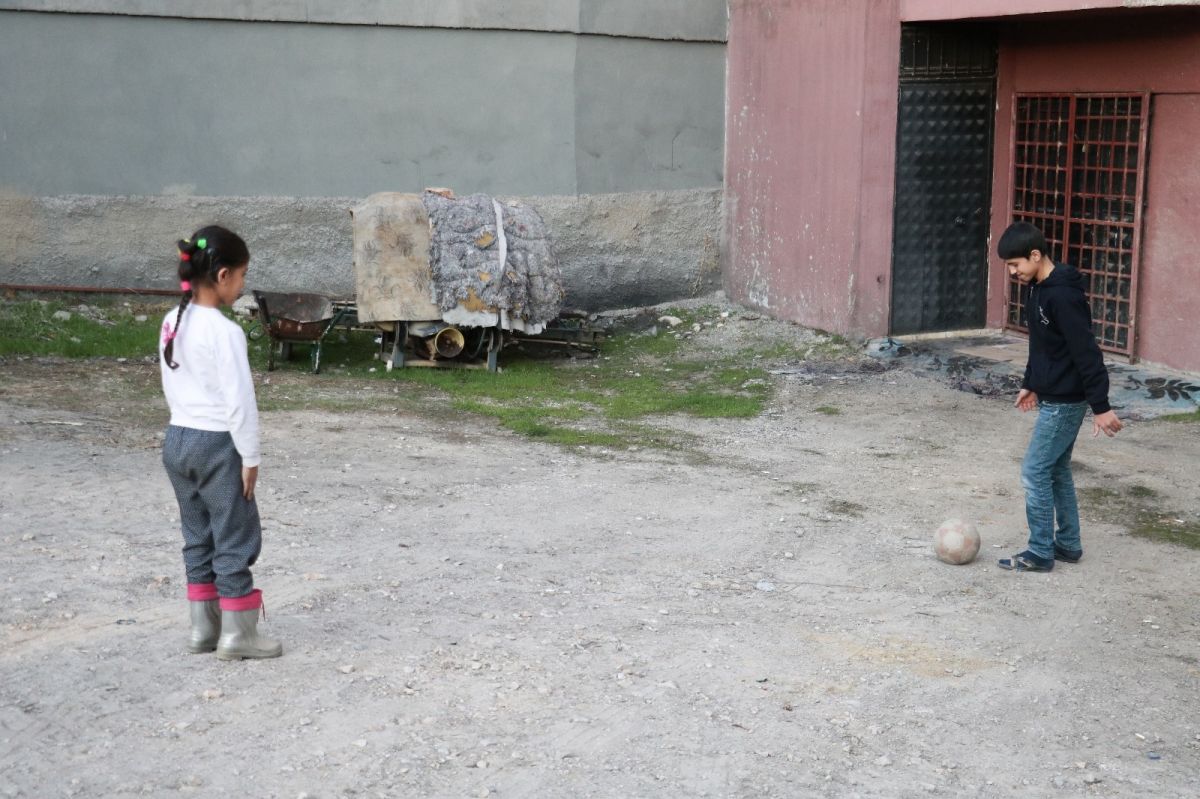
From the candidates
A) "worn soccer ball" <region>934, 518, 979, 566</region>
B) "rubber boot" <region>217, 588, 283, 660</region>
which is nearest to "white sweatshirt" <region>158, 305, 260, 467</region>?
"rubber boot" <region>217, 588, 283, 660</region>

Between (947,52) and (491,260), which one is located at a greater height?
(947,52)

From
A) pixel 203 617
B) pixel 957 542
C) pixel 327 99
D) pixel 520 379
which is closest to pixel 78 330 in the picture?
pixel 327 99

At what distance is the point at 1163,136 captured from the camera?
10.7 m

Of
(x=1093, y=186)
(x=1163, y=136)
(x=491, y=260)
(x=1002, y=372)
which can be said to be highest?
(x=1163, y=136)

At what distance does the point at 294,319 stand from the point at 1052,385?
21.7 ft

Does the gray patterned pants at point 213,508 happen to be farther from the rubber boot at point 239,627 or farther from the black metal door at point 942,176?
the black metal door at point 942,176

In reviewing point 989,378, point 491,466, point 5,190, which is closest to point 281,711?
point 491,466

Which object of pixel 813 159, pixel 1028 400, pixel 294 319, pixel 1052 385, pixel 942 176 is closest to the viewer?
pixel 1052 385

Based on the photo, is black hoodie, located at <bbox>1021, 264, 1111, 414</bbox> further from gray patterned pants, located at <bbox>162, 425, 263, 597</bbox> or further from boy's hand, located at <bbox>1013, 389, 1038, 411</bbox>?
gray patterned pants, located at <bbox>162, 425, 263, 597</bbox>

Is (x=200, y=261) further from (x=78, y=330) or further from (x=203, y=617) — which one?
(x=78, y=330)

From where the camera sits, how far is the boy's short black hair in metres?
6.16

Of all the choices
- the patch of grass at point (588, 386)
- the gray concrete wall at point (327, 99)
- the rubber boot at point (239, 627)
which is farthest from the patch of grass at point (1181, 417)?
the rubber boot at point (239, 627)

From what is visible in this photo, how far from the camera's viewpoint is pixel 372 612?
18.6 ft

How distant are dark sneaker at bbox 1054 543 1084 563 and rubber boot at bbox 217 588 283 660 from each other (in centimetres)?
390
